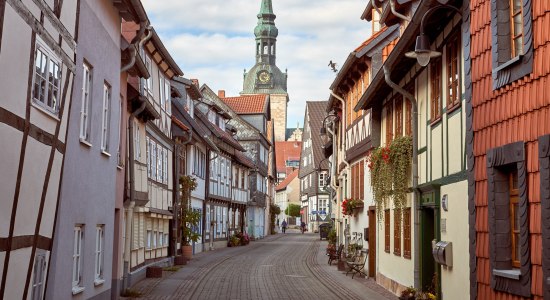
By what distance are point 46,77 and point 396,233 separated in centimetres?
1051

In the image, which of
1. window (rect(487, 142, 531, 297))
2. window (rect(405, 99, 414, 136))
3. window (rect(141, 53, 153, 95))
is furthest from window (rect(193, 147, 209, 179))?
window (rect(487, 142, 531, 297))

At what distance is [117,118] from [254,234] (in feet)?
144

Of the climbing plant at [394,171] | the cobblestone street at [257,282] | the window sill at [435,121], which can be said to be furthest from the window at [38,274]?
the climbing plant at [394,171]

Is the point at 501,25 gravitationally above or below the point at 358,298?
above

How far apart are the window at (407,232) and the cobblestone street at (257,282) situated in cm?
129

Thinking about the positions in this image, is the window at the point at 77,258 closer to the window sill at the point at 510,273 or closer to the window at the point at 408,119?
the window sill at the point at 510,273

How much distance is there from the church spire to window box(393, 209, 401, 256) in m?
93.4

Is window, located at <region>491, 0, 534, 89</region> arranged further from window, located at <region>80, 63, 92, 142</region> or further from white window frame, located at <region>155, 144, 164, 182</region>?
white window frame, located at <region>155, 144, 164, 182</region>

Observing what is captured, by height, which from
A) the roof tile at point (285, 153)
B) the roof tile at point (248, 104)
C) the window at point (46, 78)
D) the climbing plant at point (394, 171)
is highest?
the roof tile at point (285, 153)

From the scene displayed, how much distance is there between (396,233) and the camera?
17.9 m

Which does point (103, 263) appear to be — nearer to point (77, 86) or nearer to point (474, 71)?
point (77, 86)

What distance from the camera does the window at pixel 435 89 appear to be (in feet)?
44.0

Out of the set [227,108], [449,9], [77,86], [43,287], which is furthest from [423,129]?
[227,108]

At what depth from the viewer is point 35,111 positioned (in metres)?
8.78
